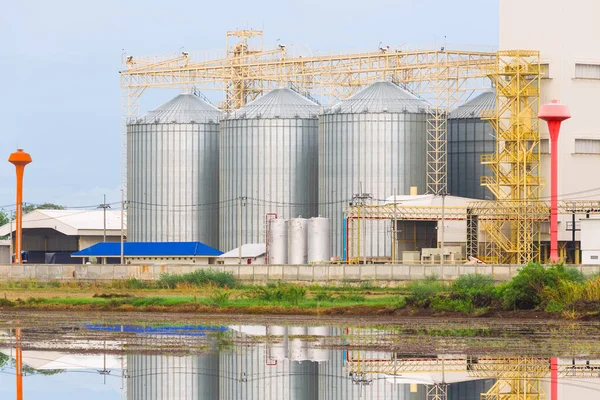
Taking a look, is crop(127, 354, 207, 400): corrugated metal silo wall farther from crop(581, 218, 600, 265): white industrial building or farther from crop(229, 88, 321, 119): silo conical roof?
crop(229, 88, 321, 119): silo conical roof

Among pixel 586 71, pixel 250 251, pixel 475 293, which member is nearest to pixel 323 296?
pixel 475 293

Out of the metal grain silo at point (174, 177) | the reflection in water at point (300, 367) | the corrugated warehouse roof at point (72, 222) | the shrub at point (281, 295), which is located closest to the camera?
the reflection in water at point (300, 367)

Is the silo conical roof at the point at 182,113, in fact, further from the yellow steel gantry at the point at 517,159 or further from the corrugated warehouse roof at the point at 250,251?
the yellow steel gantry at the point at 517,159

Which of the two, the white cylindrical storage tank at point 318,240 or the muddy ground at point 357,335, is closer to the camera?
the muddy ground at point 357,335

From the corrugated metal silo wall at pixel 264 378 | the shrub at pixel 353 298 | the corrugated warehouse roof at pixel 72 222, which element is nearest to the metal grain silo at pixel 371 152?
the shrub at pixel 353 298

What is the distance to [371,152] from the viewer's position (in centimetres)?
9738

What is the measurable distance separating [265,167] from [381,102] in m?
11.1

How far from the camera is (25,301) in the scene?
6719cm

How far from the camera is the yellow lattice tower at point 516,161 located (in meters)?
88.4

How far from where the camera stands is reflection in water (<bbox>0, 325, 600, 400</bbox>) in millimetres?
31312

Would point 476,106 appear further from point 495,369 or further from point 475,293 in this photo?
point 495,369

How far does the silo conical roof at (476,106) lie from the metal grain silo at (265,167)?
1244 centimetres

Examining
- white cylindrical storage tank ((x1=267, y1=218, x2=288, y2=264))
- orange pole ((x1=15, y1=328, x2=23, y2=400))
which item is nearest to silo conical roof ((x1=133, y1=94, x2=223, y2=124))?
white cylindrical storage tank ((x1=267, y1=218, x2=288, y2=264))

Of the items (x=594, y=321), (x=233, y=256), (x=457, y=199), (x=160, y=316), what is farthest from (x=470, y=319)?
(x=233, y=256)
